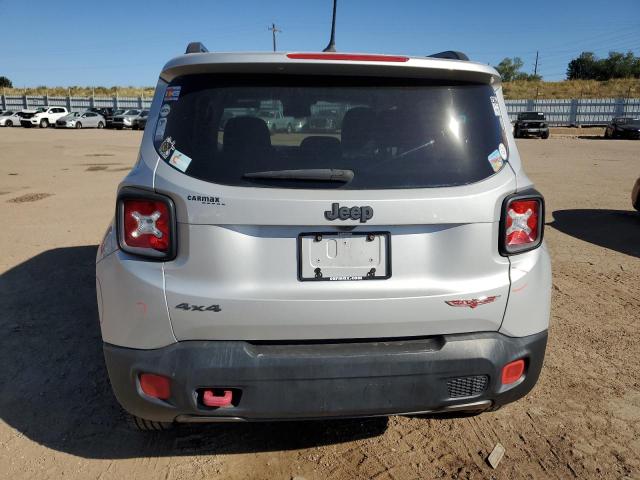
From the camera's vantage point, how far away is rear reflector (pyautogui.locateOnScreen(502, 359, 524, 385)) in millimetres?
2377

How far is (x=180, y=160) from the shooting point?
223cm

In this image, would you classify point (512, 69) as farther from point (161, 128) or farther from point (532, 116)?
point (161, 128)

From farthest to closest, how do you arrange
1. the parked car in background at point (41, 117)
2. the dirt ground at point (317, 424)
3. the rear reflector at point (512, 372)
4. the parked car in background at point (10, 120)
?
1. the parked car in background at point (10, 120)
2. the parked car in background at point (41, 117)
3. the dirt ground at point (317, 424)
4. the rear reflector at point (512, 372)

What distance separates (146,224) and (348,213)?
85 cm

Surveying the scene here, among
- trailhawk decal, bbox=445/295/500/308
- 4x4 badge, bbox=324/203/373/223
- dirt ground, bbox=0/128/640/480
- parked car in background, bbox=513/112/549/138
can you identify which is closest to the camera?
4x4 badge, bbox=324/203/373/223

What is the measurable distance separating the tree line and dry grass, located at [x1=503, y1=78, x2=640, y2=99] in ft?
71.8

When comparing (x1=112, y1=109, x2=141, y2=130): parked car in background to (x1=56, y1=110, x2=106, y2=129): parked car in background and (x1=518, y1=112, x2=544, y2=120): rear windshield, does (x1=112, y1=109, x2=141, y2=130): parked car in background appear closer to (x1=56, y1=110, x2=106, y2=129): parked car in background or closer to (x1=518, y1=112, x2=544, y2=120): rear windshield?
(x1=56, y1=110, x2=106, y2=129): parked car in background

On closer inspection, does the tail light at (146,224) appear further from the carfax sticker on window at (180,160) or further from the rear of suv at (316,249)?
the carfax sticker on window at (180,160)

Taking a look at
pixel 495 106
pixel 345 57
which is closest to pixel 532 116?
pixel 495 106

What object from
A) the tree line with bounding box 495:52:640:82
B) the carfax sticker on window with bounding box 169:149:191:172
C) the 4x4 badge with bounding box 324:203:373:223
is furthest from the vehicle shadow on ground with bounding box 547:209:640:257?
the tree line with bounding box 495:52:640:82

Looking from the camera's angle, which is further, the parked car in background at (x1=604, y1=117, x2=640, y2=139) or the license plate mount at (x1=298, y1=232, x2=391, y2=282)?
the parked car in background at (x1=604, y1=117, x2=640, y2=139)

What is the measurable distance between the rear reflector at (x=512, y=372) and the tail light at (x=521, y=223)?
0.51m

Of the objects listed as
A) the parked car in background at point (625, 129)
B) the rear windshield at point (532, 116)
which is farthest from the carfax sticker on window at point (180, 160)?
the parked car in background at point (625, 129)

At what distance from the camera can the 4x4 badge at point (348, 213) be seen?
7.09 feet
